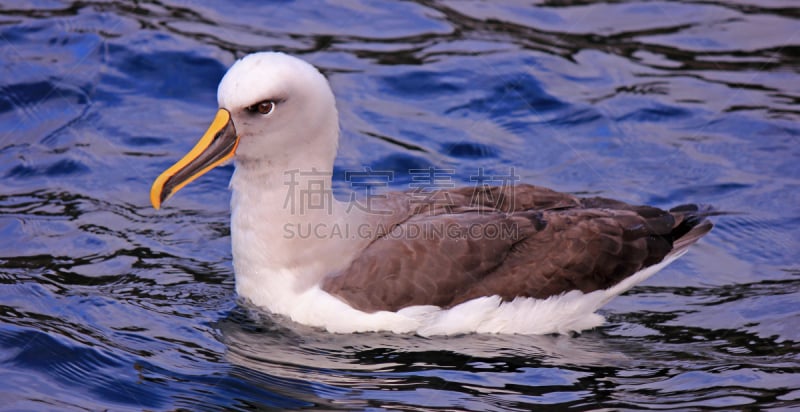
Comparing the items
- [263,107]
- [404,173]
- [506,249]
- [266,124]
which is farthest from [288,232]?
[404,173]

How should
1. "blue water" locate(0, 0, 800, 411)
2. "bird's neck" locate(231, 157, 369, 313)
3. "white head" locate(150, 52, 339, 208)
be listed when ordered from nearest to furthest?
1. "blue water" locate(0, 0, 800, 411)
2. "white head" locate(150, 52, 339, 208)
3. "bird's neck" locate(231, 157, 369, 313)

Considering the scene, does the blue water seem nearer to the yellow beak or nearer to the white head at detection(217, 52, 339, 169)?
the yellow beak

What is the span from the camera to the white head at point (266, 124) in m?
7.39

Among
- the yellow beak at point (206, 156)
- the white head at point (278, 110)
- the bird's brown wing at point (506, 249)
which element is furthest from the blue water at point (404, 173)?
the white head at point (278, 110)

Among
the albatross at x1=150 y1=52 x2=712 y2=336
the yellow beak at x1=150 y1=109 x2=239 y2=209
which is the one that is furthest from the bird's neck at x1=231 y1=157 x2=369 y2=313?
the yellow beak at x1=150 y1=109 x2=239 y2=209

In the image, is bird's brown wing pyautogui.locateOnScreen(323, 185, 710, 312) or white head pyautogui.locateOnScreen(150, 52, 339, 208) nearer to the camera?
white head pyautogui.locateOnScreen(150, 52, 339, 208)

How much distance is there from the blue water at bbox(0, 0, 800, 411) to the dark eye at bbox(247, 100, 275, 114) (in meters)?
1.48

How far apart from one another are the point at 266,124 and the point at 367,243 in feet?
3.65

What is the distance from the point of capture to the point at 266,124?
7535 millimetres

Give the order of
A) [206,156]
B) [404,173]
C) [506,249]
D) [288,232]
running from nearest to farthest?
[206,156], [288,232], [506,249], [404,173]

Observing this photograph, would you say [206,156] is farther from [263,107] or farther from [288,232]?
[288,232]

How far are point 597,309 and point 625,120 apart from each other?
11.3ft

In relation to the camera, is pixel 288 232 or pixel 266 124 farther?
pixel 288 232

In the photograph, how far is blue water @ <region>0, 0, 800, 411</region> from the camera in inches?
279
